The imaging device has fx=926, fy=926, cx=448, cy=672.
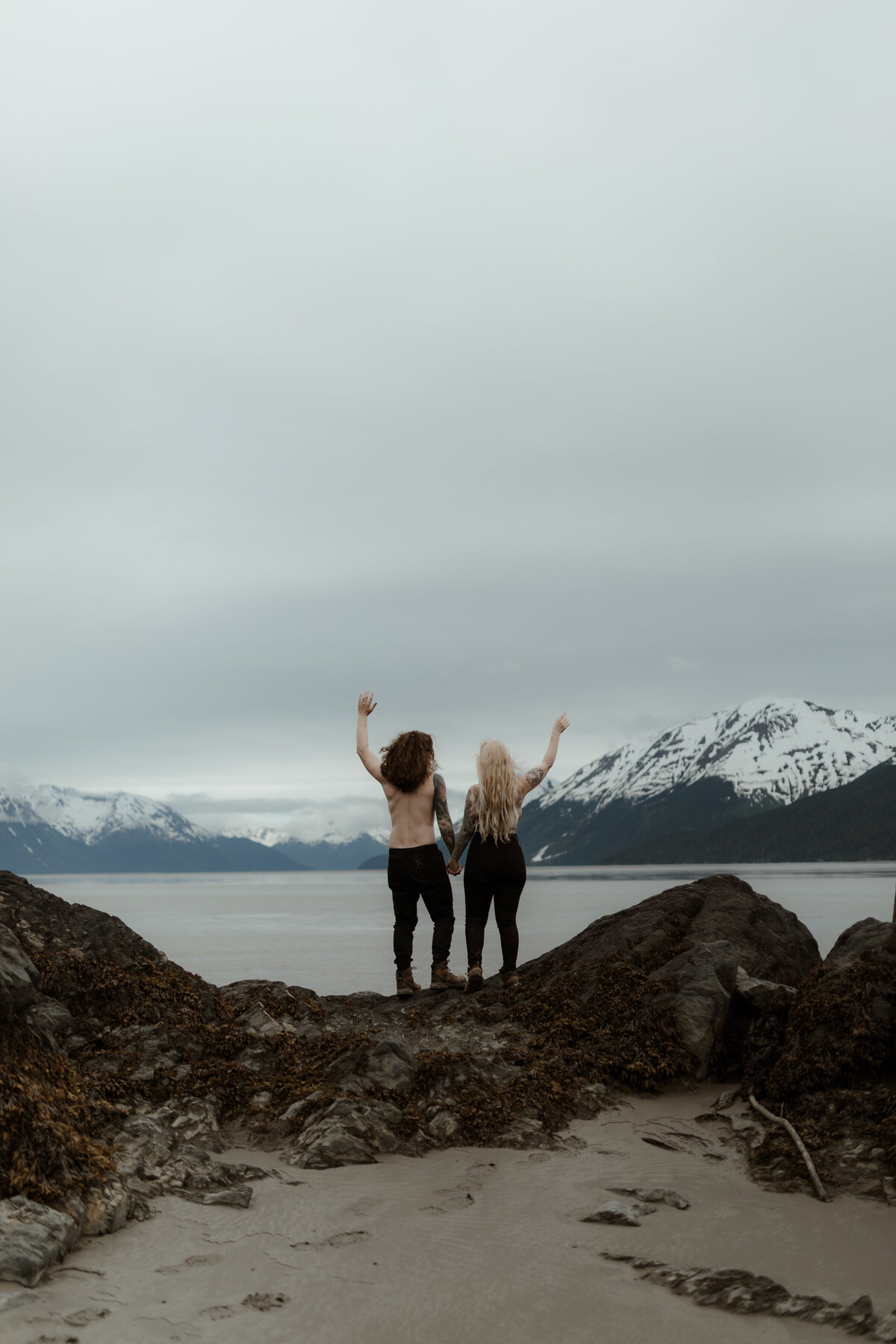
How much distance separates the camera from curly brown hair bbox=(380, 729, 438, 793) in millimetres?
9836

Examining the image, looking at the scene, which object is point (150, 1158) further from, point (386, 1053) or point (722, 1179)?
point (722, 1179)

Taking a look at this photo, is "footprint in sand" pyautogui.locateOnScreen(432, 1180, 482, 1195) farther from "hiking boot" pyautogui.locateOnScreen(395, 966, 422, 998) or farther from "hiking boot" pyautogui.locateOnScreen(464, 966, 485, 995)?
"hiking boot" pyautogui.locateOnScreen(395, 966, 422, 998)

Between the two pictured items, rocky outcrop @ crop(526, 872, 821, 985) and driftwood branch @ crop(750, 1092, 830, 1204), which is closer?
driftwood branch @ crop(750, 1092, 830, 1204)

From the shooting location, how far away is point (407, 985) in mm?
10180

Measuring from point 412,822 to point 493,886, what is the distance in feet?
3.62

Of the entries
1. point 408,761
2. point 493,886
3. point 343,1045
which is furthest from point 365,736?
point 343,1045

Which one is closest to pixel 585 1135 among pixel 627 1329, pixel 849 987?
pixel 849 987

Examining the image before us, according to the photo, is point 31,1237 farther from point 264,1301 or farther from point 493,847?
point 493,847

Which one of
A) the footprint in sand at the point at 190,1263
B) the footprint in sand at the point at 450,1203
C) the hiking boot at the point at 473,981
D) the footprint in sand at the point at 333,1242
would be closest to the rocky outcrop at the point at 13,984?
the footprint in sand at the point at 190,1263

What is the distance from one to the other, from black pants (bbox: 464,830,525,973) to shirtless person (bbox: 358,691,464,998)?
0.96ft

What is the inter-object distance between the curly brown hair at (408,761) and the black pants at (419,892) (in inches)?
28.4

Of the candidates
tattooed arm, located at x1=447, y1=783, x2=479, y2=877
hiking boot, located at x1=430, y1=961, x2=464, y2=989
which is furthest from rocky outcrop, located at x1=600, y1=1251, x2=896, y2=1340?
hiking boot, located at x1=430, y1=961, x2=464, y2=989

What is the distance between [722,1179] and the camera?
5.49 m

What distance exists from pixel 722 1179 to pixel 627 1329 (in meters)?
2.03
